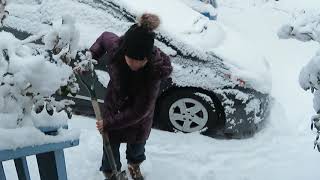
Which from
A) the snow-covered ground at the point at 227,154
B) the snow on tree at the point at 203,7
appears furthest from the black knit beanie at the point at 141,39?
the snow on tree at the point at 203,7

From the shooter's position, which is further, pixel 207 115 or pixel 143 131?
pixel 207 115

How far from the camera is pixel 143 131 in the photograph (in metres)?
3.84

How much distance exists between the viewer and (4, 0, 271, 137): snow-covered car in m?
5.05

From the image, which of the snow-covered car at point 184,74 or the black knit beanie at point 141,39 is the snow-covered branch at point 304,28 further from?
the snow-covered car at point 184,74

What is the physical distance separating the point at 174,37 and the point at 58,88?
10.3 ft

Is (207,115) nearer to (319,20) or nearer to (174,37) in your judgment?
(174,37)

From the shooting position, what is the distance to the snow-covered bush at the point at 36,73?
197cm

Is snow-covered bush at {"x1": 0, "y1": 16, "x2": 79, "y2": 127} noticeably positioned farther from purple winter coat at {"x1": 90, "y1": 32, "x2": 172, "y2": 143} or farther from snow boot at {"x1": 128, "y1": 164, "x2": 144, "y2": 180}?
snow boot at {"x1": 128, "y1": 164, "x2": 144, "y2": 180}

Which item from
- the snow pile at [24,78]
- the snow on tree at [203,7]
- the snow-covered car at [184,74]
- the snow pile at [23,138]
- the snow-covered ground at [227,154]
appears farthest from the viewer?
the snow on tree at [203,7]

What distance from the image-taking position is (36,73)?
2.00 metres

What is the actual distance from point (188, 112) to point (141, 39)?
6.34 feet

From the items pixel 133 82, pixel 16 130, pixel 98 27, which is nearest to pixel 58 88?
pixel 16 130

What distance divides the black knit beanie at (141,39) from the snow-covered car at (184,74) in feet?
5.64

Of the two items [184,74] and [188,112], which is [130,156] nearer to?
[188,112]
